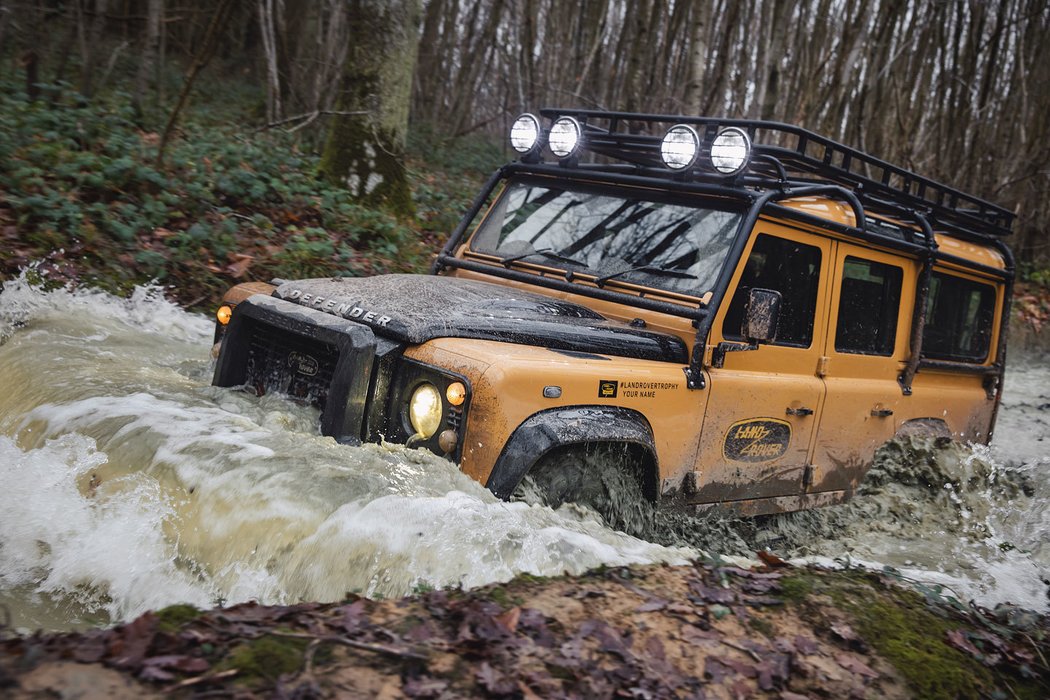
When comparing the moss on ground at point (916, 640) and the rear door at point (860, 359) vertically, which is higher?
the rear door at point (860, 359)

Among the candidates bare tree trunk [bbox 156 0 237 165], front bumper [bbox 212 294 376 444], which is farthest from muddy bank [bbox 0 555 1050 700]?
bare tree trunk [bbox 156 0 237 165]

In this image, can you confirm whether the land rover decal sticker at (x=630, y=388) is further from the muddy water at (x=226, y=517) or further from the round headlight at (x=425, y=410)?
the round headlight at (x=425, y=410)

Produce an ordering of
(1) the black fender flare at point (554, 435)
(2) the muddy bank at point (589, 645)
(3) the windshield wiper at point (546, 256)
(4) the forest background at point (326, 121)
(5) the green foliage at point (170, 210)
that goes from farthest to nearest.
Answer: (4) the forest background at point (326, 121) → (5) the green foliage at point (170, 210) → (3) the windshield wiper at point (546, 256) → (1) the black fender flare at point (554, 435) → (2) the muddy bank at point (589, 645)

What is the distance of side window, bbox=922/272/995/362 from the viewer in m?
5.67

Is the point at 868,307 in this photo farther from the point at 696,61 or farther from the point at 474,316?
the point at 696,61

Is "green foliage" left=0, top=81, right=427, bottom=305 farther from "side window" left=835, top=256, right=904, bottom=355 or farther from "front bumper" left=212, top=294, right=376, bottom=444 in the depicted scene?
"side window" left=835, top=256, right=904, bottom=355

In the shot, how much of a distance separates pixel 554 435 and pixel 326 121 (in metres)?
11.9

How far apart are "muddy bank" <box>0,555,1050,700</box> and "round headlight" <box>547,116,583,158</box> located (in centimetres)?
262

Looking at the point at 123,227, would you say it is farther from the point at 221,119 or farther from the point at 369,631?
the point at 221,119

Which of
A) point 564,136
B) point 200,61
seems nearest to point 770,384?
point 564,136

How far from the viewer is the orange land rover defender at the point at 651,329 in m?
3.55

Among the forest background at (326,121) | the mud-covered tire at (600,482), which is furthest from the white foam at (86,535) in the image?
the forest background at (326,121)

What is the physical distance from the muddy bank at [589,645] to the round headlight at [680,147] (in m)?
2.07

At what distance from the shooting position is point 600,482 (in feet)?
12.6
